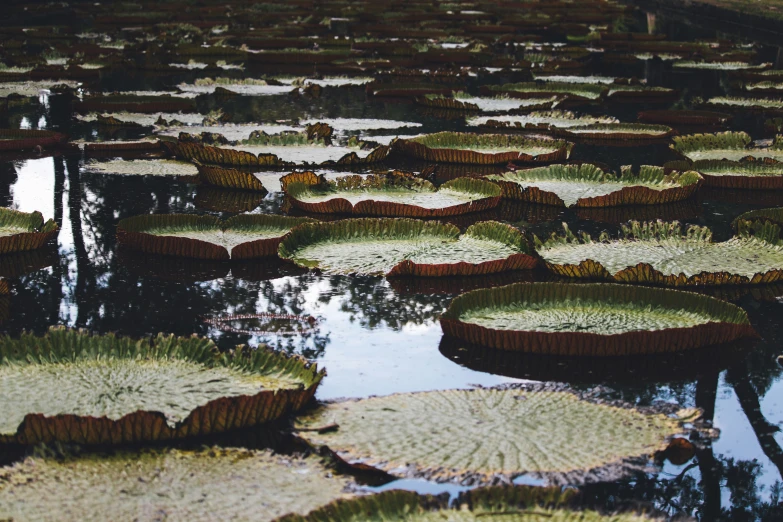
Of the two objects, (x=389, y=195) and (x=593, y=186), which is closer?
(x=389, y=195)

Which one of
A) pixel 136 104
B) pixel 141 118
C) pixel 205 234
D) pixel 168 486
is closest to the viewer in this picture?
pixel 168 486

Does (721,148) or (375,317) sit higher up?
(721,148)

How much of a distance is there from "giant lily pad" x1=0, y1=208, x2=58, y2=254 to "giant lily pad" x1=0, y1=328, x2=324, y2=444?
3.78ft

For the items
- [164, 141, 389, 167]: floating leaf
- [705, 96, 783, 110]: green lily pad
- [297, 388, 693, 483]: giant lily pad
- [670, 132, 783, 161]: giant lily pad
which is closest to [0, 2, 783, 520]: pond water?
[297, 388, 693, 483]: giant lily pad

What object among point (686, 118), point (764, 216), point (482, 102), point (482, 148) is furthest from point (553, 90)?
point (764, 216)

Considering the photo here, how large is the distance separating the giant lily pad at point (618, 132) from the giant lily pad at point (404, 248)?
232 centimetres

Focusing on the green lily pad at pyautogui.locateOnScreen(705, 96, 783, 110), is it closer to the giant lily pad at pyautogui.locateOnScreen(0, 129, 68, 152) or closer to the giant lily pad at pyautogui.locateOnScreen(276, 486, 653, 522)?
the giant lily pad at pyautogui.locateOnScreen(0, 129, 68, 152)

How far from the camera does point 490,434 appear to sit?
1894 mm

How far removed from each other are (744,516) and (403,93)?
6088 mm

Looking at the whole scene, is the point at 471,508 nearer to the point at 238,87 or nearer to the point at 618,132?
the point at 618,132

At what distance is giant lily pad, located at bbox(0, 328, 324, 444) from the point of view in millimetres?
1844

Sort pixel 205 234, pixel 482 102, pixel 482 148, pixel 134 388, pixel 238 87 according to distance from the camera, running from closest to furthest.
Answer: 1. pixel 134 388
2. pixel 205 234
3. pixel 482 148
4. pixel 482 102
5. pixel 238 87

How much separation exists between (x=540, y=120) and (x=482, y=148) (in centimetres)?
111

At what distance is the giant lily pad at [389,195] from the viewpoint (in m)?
3.79
